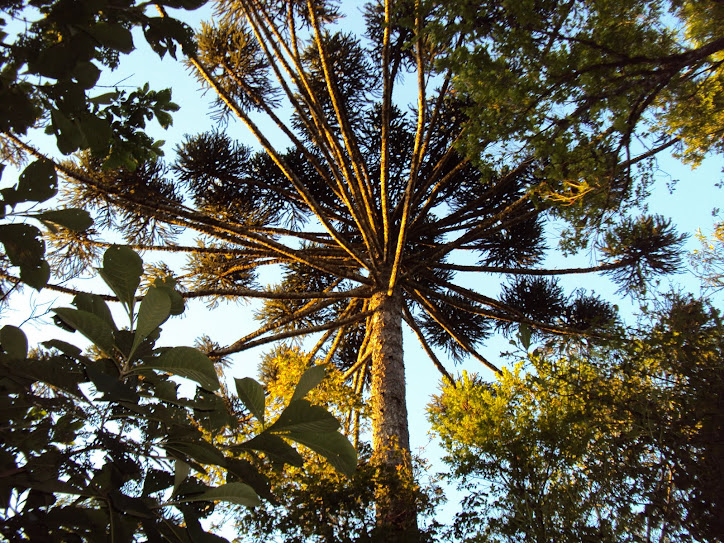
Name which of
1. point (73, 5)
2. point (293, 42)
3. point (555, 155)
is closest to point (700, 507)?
point (555, 155)

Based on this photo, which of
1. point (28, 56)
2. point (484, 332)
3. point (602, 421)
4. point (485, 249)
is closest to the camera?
point (28, 56)

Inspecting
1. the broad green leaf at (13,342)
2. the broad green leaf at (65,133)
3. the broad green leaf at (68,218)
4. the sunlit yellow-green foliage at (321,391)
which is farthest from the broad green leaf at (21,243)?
the sunlit yellow-green foliage at (321,391)

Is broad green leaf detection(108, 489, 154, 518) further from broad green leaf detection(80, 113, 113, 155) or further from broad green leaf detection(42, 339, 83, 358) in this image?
broad green leaf detection(80, 113, 113, 155)

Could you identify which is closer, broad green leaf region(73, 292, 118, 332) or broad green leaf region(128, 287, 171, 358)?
broad green leaf region(128, 287, 171, 358)

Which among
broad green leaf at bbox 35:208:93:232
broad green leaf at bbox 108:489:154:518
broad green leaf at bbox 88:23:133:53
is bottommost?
broad green leaf at bbox 108:489:154:518

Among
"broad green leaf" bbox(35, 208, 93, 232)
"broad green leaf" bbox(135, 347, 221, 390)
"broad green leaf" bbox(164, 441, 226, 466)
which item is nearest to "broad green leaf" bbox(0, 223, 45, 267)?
"broad green leaf" bbox(35, 208, 93, 232)

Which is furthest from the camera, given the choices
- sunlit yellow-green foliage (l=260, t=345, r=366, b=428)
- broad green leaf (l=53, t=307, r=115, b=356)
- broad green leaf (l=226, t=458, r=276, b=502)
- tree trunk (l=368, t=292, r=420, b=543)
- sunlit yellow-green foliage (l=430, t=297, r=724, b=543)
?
sunlit yellow-green foliage (l=260, t=345, r=366, b=428)

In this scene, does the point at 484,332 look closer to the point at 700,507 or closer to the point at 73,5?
the point at 700,507

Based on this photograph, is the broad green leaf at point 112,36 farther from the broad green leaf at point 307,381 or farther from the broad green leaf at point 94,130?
the broad green leaf at point 307,381

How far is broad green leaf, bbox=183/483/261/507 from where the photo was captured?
3.89ft

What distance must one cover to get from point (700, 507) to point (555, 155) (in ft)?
9.33

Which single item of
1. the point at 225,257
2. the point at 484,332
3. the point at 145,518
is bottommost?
the point at 145,518

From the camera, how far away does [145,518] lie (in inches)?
46.9

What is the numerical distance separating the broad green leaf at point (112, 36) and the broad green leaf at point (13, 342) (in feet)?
2.30
